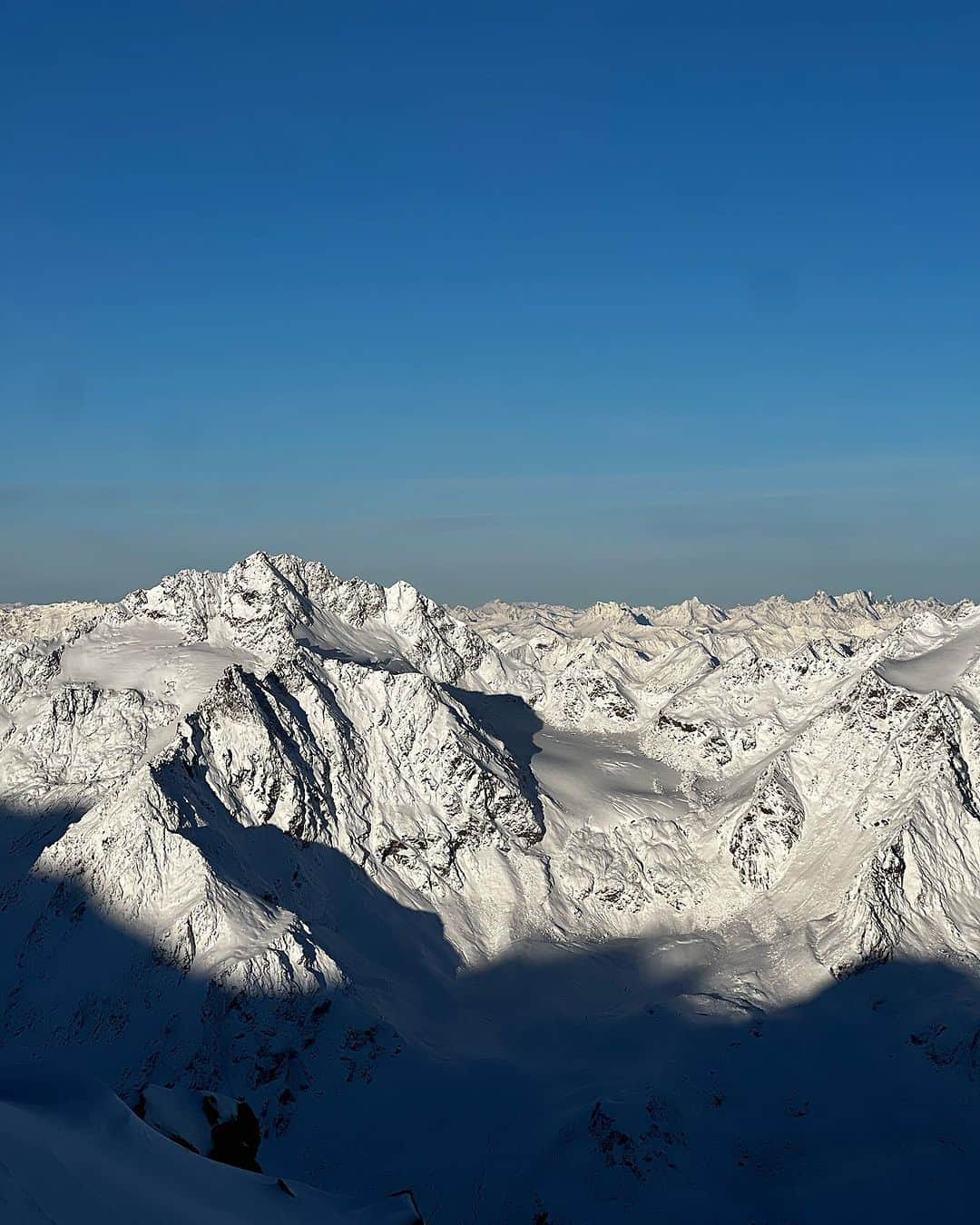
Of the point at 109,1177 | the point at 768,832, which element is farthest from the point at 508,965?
the point at 109,1177

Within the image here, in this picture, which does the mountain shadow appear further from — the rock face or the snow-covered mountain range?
the rock face

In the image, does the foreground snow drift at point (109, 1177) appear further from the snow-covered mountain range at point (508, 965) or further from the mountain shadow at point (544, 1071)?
the mountain shadow at point (544, 1071)

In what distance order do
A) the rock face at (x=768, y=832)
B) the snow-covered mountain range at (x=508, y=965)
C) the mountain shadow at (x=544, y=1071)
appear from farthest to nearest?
the rock face at (x=768, y=832) → the snow-covered mountain range at (x=508, y=965) → the mountain shadow at (x=544, y=1071)

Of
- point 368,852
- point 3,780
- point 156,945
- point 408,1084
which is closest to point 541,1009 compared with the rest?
point 408,1084

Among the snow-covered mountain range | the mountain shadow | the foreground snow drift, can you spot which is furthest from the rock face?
the foreground snow drift

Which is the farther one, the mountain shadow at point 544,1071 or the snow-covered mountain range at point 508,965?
the snow-covered mountain range at point 508,965

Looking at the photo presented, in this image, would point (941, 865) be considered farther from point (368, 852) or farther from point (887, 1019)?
point (368, 852)

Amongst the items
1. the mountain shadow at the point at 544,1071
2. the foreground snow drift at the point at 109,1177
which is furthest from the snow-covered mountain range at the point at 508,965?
the foreground snow drift at the point at 109,1177

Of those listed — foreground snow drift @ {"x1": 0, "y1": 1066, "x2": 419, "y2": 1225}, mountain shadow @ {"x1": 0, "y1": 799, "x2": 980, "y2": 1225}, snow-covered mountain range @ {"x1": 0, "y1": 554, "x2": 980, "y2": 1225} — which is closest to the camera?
foreground snow drift @ {"x1": 0, "y1": 1066, "x2": 419, "y2": 1225}
